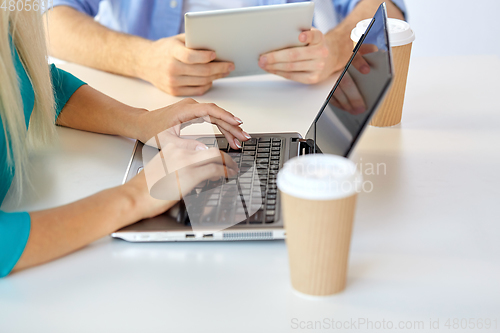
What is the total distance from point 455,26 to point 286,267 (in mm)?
2515

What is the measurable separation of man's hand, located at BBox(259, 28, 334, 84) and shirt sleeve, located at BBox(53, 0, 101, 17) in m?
0.64

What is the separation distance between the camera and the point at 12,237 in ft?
1.83

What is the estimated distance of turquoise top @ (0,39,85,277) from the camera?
1.79ft

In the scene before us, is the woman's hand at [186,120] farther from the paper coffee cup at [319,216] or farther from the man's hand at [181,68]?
the paper coffee cup at [319,216]

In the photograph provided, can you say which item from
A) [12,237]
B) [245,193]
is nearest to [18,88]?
[12,237]

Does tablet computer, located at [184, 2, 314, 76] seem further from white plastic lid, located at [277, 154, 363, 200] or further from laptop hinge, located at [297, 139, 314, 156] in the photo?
white plastic lid, located at [277, 154, 363, 200]

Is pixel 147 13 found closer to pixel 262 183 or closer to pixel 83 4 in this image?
pixel 83 4

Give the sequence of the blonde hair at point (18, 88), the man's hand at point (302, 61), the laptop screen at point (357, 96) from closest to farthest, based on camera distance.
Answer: the laptop screen at point (357, 96) → the blonde hair at point (18, 88) → the man's hand at point (302, 61)

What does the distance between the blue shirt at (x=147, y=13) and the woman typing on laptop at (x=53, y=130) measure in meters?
0.53

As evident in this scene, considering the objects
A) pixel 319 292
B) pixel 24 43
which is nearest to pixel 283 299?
pixel 319 292

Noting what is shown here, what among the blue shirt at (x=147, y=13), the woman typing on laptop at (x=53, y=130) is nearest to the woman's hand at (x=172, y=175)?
the woman typing on laptop at (x=53, y=130)

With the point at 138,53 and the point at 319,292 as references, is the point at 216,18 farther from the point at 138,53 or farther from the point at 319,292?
the point at 319,292

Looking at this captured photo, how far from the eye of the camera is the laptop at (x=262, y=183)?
0.57 meters

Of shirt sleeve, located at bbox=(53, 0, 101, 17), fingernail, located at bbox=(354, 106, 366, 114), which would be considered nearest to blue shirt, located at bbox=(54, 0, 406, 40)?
shirt sleeve, located at bbox=(53, 0, 101, 17)
